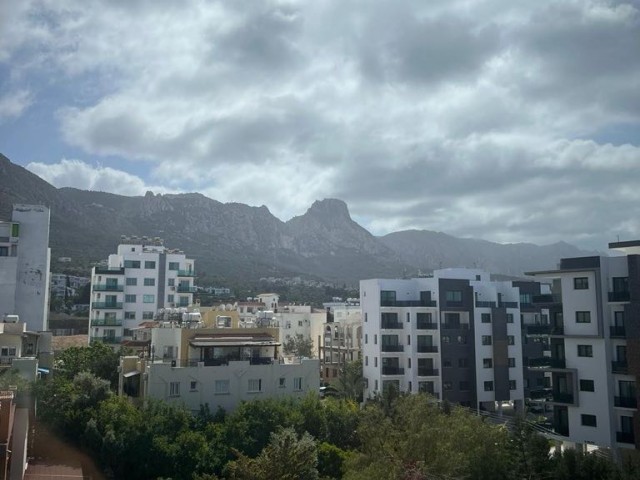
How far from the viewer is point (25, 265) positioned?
159ft

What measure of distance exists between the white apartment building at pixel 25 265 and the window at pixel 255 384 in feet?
78.2

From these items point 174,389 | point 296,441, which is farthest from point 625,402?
point 174,389

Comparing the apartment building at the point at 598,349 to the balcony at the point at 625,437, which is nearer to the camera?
the balcony at the point at 625,437

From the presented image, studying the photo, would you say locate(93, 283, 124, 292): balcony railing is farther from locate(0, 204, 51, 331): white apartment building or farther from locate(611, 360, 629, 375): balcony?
locate(611, 360, 629, 375): balcony

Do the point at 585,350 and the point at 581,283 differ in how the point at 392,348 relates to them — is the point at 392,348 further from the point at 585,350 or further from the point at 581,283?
the point at 581,283

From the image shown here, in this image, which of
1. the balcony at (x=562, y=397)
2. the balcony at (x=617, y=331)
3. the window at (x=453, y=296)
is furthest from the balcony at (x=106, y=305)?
the balcony at (x=617, y=331)

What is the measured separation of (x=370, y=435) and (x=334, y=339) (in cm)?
3807

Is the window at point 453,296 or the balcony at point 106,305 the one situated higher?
the window at point 453,296

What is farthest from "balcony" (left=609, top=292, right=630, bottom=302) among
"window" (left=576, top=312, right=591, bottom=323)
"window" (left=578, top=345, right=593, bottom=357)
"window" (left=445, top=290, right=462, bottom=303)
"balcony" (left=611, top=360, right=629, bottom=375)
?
"window" (left=445, top=290, right=462, bottom=303)

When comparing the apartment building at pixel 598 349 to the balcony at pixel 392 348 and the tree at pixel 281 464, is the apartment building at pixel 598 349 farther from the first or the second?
the balcony at pixel 392 348

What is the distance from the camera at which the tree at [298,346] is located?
61.9 m

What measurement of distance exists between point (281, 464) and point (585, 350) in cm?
1960

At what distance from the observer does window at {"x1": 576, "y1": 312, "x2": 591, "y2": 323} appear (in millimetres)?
32375

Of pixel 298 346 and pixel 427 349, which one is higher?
pixel 427 349
